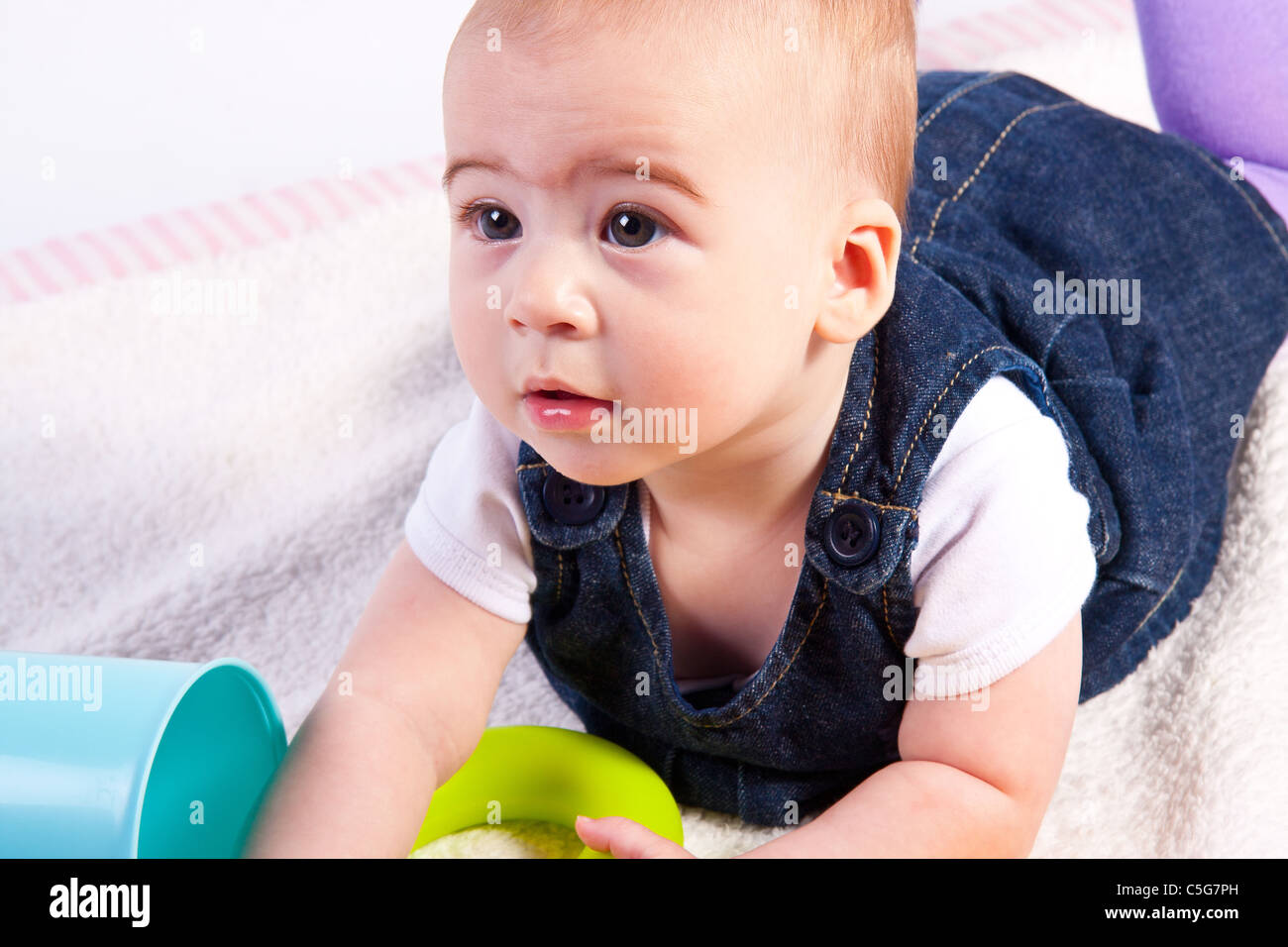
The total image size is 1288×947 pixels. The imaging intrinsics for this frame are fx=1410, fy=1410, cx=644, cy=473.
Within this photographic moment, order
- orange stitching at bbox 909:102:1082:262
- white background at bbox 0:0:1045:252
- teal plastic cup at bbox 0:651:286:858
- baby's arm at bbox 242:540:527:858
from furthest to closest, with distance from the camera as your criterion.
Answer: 1. white background at bbox 0:0:1045:252
2. orange stitching at bbox 909:102:1082:262
3. baby's arm at bbox 242:540:527:858
4. teal plastic cup at bbox 0:651:286:858

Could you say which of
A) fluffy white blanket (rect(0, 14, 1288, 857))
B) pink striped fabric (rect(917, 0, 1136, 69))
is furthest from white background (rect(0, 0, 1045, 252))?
fluffy white blanket (rect(0, 14, 1288, 857))

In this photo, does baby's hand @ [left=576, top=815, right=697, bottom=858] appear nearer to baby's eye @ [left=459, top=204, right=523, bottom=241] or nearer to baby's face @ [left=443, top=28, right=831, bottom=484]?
baby's face @ [left=443, top=28, right=831, bottom=484]

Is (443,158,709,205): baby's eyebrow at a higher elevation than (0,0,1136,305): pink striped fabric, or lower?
higher

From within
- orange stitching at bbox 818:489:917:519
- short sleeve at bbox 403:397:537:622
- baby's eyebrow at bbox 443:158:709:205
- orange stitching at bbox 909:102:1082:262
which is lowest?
short sleeve at bbox 403:397:537:622

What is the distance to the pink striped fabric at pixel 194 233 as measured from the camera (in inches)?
51.6

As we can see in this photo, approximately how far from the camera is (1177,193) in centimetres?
98

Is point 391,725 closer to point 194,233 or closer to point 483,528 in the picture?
point 483,528

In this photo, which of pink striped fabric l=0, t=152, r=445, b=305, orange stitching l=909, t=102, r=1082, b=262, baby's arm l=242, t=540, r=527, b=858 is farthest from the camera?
pink striped fabric l=0, t=152, r=445, b=305

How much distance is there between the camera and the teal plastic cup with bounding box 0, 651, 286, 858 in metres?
0.58

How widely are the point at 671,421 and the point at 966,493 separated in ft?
0.57

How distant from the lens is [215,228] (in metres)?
1.36

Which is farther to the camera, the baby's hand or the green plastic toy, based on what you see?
the green plastic toy

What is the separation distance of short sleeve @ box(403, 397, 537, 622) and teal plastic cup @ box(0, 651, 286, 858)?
12 centimetres
